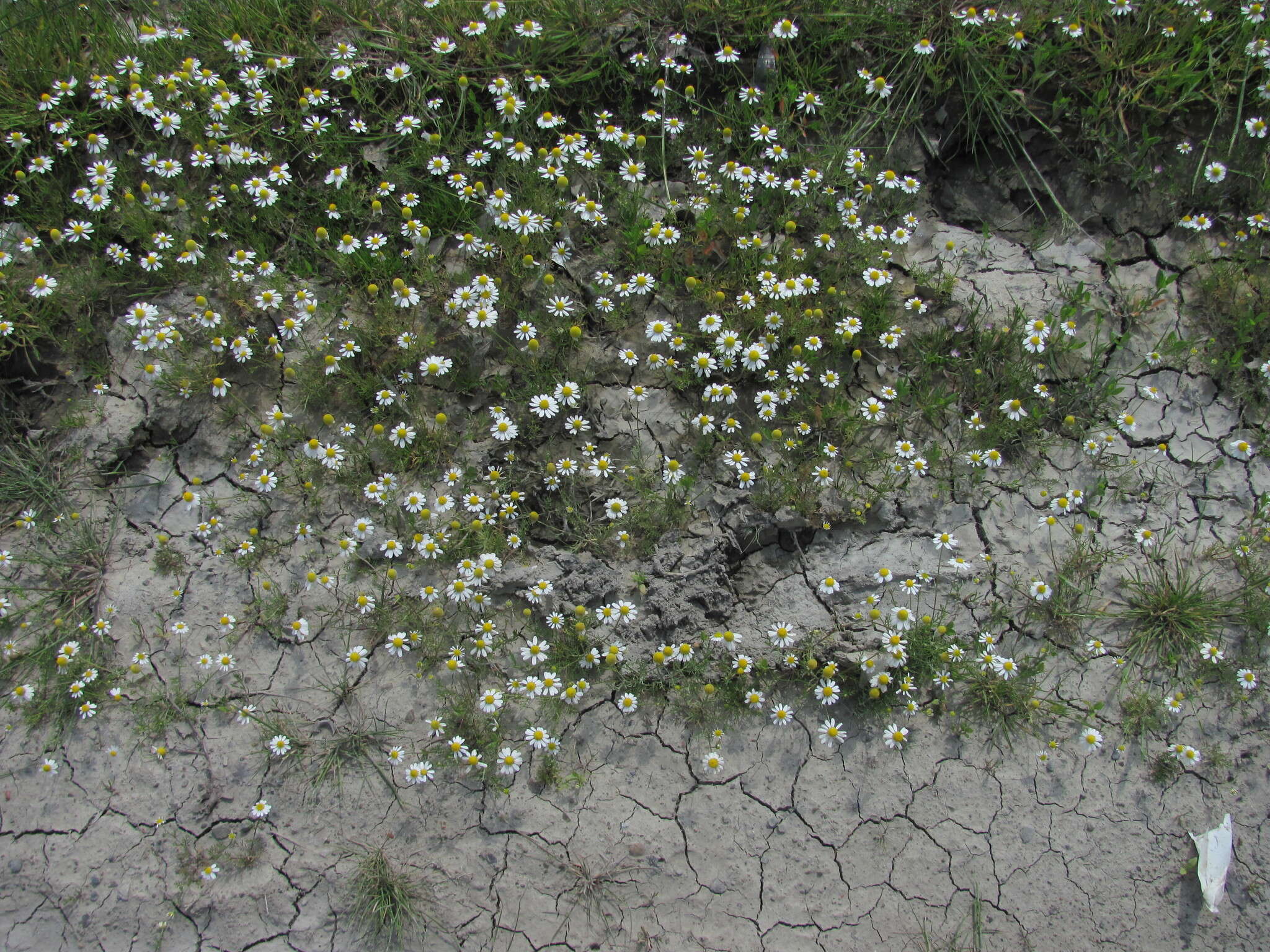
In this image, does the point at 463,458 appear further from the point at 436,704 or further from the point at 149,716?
the point at 149,716

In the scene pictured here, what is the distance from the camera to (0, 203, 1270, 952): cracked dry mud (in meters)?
3.02

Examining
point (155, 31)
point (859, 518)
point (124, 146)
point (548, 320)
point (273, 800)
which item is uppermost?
point (155, 31)

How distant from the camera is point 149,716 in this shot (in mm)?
3318

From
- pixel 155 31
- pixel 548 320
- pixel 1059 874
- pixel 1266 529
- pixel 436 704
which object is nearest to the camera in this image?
pixel 1059 874

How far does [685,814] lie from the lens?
10.3 feet

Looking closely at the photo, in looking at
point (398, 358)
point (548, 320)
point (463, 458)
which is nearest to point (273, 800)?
point (463, 458)

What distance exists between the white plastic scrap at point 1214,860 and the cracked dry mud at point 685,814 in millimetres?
38

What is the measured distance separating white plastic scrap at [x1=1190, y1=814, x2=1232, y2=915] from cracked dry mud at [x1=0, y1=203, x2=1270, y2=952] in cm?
4

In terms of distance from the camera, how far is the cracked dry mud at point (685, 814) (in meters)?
3.02

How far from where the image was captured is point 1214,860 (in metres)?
3.07

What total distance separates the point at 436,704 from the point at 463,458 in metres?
1.12

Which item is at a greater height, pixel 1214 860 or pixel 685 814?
pixel 1214 860

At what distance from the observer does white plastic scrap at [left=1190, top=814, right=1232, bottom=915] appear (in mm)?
3023

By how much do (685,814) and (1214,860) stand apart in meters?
2.12
